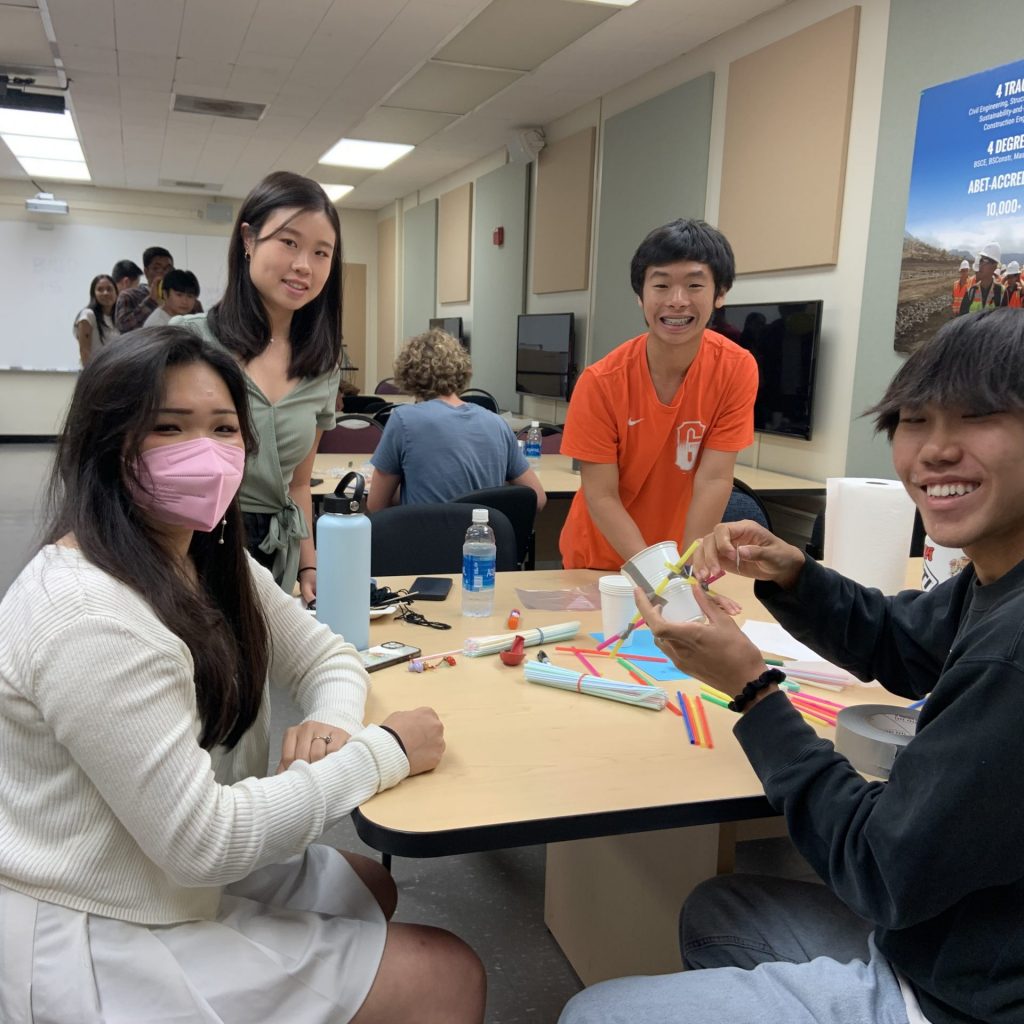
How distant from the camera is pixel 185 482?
43.2 inches

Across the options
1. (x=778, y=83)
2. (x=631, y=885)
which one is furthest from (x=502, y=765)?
(x=778, y=83)

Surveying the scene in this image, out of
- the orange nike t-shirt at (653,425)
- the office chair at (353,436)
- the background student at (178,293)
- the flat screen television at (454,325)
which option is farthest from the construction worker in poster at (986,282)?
the flat screen television at (454,325)

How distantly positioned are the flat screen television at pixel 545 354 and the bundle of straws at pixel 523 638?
→ 4860 millimetres

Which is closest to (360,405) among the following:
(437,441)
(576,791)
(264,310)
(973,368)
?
(437,441)

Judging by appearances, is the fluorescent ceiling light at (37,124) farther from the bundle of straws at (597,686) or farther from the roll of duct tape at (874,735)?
the roll of duct tape at (874,735)

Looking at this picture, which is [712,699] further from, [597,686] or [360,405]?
[360,405]

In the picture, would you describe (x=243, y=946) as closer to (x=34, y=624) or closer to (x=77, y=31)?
(x=34, y=624)

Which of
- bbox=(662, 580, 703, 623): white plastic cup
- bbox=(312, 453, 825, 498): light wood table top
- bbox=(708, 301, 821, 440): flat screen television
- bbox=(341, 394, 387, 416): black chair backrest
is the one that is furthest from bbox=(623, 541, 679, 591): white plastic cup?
bbox=(341, 394, 387, 416): black chair backrest

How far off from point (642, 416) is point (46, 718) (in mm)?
1558

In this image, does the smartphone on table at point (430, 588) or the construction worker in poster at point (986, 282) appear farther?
the construction worker in poster at point (986, 282)

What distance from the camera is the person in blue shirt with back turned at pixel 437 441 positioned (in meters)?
3.09

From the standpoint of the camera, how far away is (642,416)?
2.19 meters

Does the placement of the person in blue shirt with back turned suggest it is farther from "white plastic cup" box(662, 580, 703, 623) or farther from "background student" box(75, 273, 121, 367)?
"background student" box(75, 273, 121, 367)

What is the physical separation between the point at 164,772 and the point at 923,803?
2.44 ft
